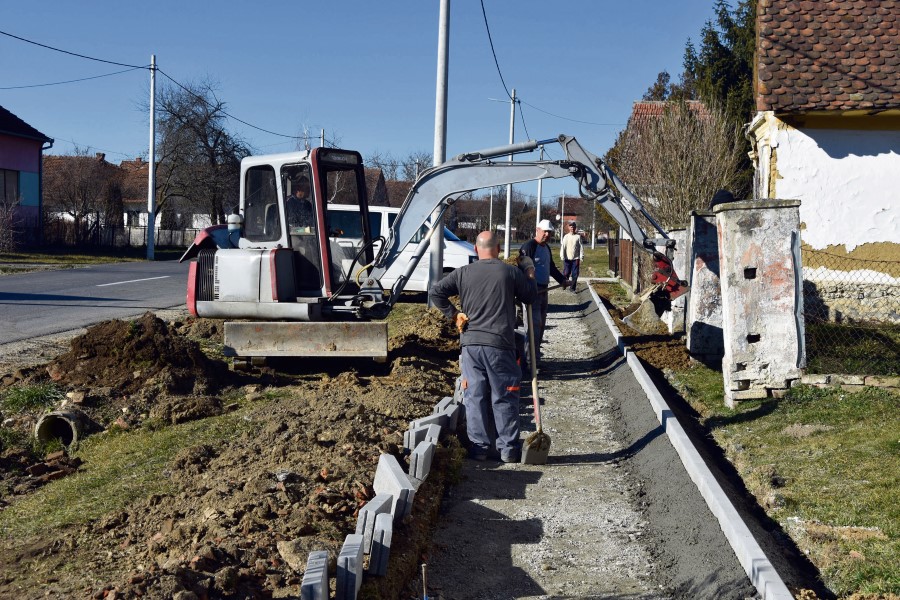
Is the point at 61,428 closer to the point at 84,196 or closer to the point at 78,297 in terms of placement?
the point at 78,297

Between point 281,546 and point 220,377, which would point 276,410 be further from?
point 281,546

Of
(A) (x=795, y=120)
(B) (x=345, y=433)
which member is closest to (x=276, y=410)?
(B) (x=345, y=433)

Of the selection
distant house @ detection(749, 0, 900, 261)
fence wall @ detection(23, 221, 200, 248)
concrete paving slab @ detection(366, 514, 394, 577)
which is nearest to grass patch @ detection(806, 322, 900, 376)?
distant house @ detection(749, 0, 900, 261)

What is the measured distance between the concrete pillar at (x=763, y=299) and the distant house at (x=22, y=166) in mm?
34489

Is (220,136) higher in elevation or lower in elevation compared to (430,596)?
higher

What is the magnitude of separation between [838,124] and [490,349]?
9859mm

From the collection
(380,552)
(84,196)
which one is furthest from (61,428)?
(84,196)

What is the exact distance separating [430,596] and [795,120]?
40.3ft

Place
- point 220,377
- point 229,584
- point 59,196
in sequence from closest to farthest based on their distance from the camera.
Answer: point 229,584
point 220,377
point 59,196

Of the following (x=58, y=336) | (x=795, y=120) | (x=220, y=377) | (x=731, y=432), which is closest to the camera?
(x=731, y=432)

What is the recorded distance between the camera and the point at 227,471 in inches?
259

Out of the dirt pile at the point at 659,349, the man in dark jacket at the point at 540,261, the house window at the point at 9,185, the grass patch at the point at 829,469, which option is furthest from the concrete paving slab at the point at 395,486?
the house window at the point at 9,185

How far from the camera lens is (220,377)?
10.7 meters

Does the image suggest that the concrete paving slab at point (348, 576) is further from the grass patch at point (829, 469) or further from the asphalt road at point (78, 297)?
the asphalt road at point (78, 297)
